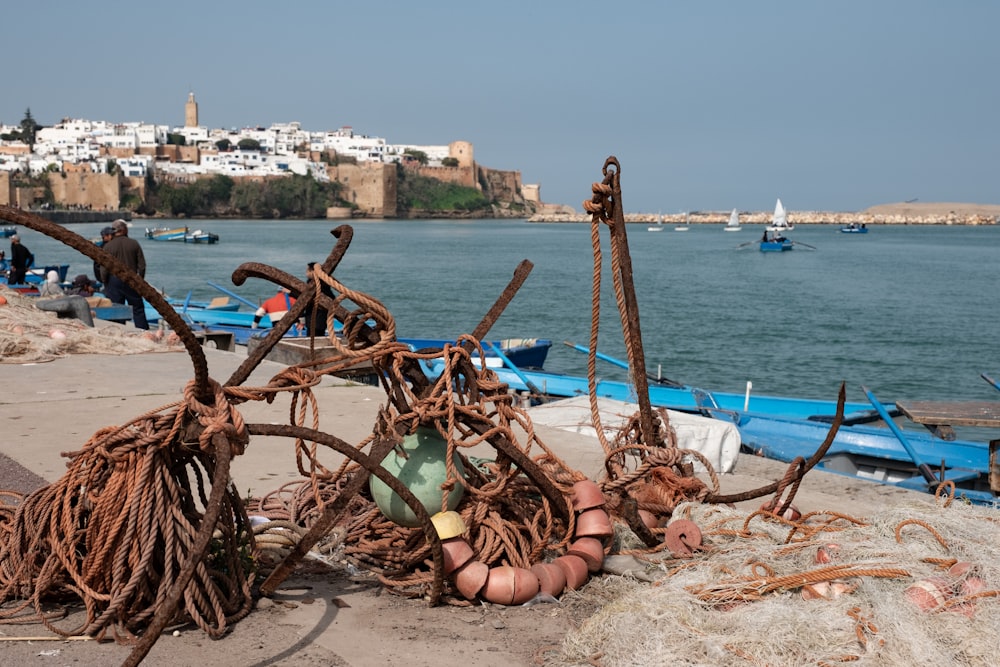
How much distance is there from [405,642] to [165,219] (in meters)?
142

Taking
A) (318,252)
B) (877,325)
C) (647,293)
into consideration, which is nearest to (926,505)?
(877,325)

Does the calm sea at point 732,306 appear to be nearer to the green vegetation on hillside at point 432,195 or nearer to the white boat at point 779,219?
the white boat at point 779,219

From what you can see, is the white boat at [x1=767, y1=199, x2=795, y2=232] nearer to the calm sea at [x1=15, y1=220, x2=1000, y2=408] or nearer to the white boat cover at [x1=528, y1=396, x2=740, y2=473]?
the calm sea at [x1=15, y1=220, x2=1000, y2=408]

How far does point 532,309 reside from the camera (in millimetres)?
38656

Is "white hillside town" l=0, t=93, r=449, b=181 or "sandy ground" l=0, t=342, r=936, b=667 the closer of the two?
"sandy ground" l=0, t=342, r=936, b=667

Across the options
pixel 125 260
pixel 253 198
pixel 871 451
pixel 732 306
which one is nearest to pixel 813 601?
pixel 871 451

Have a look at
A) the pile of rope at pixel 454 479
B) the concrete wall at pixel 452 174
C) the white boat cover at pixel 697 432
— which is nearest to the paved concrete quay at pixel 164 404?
the white boat cover at pixel 697 432

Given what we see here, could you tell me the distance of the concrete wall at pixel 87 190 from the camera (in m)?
126

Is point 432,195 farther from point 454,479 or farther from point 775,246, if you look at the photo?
point 454,479

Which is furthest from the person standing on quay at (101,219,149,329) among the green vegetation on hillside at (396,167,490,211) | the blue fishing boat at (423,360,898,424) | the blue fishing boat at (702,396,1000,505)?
the green vegetation on hillside at (396,167,490,211)

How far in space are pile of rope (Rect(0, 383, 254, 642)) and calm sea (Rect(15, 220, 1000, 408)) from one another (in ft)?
62.3

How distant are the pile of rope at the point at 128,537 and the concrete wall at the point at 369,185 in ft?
491

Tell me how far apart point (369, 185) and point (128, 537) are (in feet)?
497

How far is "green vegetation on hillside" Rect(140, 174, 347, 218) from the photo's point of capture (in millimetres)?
138875
